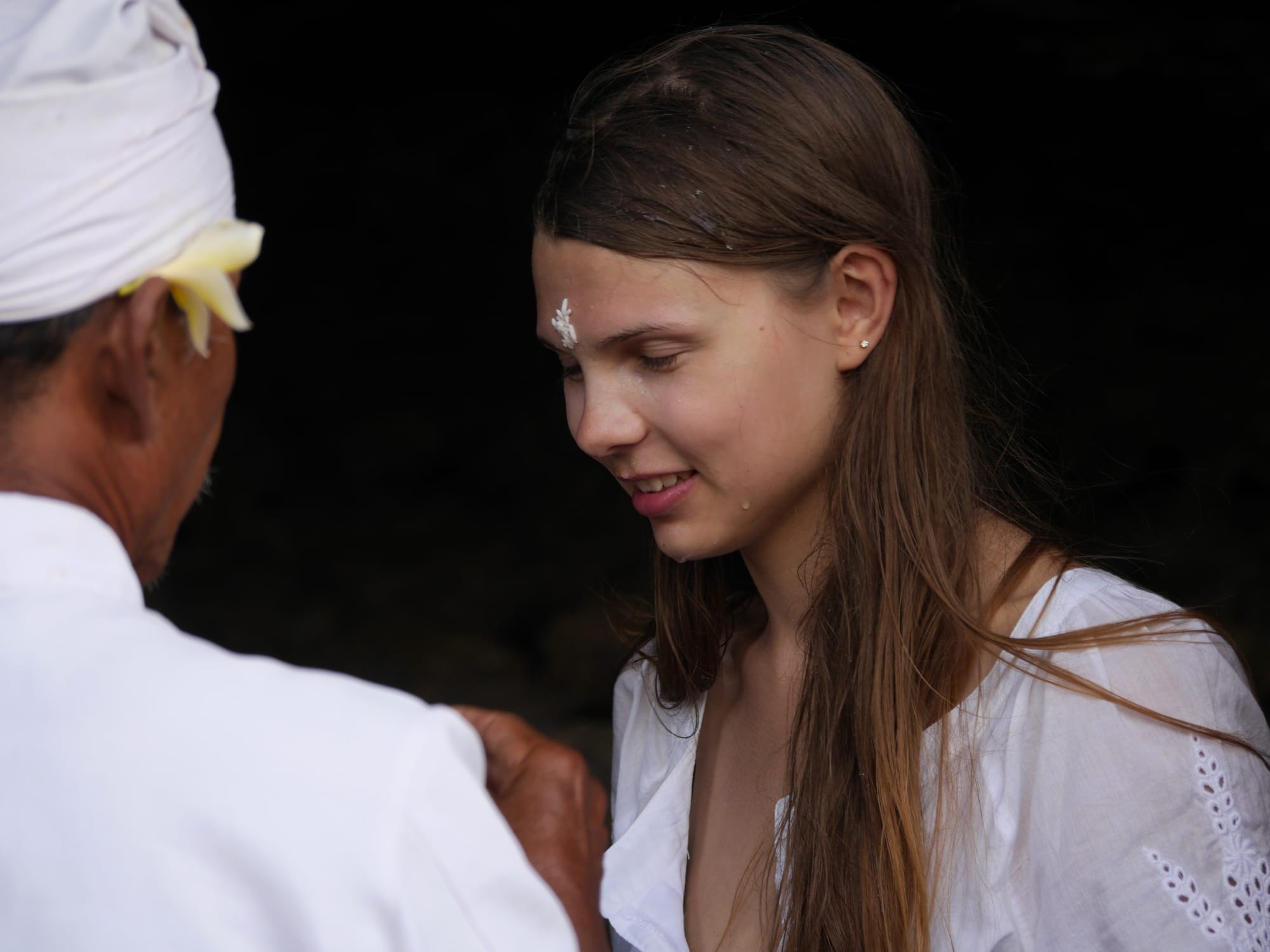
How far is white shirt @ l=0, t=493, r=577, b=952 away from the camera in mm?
891

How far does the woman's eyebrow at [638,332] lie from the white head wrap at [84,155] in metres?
0.68

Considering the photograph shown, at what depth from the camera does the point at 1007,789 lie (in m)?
1.61

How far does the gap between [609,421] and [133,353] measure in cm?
77

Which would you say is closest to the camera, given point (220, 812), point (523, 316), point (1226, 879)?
point (220, 812)

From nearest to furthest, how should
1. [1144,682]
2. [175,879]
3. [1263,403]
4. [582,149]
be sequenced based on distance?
[175,879] < [1144,682] < [582,149] < [1263,403]

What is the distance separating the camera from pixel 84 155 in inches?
40.6

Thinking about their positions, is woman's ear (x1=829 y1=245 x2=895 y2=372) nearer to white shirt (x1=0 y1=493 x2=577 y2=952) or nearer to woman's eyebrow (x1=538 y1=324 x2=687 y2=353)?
woman's eyebrow (x1=538 y1=324 x2=687 y2=353)

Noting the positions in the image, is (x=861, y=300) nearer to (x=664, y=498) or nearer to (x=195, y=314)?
(x=664, y=498)

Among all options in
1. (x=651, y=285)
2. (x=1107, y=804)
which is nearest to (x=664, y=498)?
(x=651, y=285)

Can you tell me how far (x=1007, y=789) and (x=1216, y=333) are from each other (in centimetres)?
367

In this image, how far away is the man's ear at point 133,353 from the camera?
1041mm

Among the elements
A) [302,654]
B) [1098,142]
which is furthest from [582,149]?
[302,654]

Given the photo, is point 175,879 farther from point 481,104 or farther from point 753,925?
point 481,104

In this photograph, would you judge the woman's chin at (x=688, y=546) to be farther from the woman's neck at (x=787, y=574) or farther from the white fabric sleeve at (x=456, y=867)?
the white fabric sleeve at (x=456, y=867)
